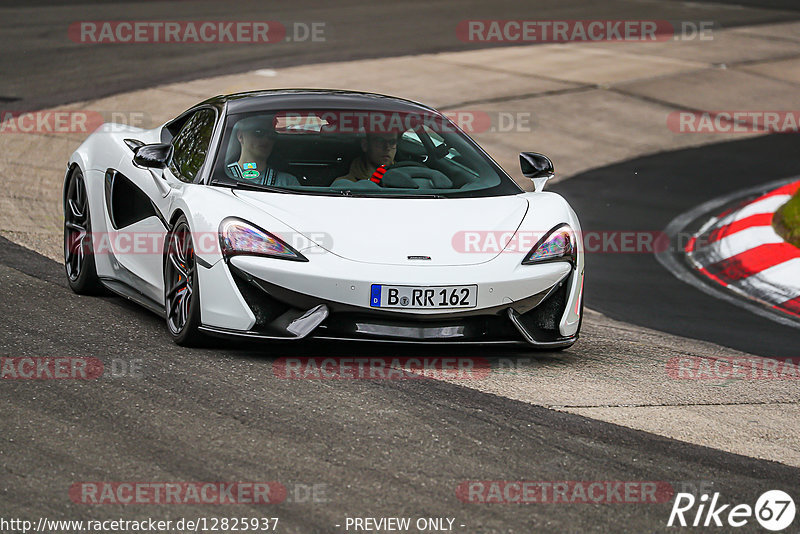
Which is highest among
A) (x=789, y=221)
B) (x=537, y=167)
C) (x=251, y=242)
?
(x=537, y=167)

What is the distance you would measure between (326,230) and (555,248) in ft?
3.81

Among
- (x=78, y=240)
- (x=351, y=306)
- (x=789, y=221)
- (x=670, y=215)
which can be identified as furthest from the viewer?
(x=670, y=215)

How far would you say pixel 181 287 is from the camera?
6.20 meters

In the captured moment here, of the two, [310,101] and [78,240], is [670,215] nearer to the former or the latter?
[310,101]

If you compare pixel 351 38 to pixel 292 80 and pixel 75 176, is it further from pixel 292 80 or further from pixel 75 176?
pixel 75 176

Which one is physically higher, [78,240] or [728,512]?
[78,240]

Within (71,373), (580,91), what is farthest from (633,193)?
(71,373)

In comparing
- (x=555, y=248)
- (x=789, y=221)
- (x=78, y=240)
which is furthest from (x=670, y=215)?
(x=78, y=240)

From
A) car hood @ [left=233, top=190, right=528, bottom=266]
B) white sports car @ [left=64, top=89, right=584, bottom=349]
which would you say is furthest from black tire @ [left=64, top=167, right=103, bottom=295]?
car hood @ [left=233, top=190, right=528, bottom=266]

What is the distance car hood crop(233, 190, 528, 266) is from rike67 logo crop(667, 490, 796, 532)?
200 centimetres

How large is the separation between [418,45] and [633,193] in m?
7.99

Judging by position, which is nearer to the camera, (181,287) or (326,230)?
(326,230)

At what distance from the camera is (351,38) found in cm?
2031

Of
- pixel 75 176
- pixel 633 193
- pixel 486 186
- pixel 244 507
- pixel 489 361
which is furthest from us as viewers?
pixel 633 193
